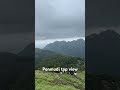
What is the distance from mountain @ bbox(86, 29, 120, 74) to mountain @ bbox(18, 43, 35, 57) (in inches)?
28.3

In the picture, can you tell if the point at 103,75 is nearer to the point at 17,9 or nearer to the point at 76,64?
the point at 17,9

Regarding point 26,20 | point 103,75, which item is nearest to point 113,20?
point 103,75

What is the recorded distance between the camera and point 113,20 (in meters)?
3.56

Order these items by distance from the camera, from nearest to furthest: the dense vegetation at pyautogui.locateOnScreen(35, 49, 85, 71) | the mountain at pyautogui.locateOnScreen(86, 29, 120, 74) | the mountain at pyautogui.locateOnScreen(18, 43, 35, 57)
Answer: the mountain at pyautogui.locateOnScreen(18, 43, 35, 57) → the mountain at pyautogui.locateOnScreen(86, 29, 120, 74) → the dense vegetation at pyautogui.locateOnScreen(35, 49, 85, 71)

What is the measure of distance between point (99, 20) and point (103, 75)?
73cm

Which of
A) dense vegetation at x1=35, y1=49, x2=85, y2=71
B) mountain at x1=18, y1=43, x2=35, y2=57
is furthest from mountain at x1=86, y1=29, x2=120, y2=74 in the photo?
dense vegetation at x1=35, y1=49, x2=85, y2=71

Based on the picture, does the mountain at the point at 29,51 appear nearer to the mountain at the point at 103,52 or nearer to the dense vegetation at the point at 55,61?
the mountain at the point at 103,52

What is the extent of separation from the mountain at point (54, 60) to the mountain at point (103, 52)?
1574 millimetres

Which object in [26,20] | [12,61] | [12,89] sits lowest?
[12,89]

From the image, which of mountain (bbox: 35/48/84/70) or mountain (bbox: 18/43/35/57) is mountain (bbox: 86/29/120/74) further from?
mountain (bbox: 35/48/84/70)

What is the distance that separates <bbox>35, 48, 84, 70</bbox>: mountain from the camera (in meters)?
5.20

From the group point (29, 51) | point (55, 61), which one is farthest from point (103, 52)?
point (55, 61)

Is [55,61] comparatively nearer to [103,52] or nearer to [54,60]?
[54,60]

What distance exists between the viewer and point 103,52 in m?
3.56
